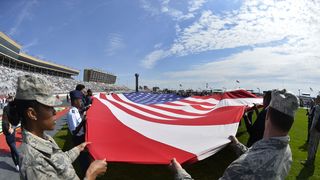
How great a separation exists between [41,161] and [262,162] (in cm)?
133

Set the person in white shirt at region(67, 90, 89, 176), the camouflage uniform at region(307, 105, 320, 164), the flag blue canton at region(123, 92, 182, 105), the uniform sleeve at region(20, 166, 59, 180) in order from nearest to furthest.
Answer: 1. the uniform sleeve at region(20, 166, 59, 180)
2. the person in white shirt at region(67, 90, 89, 176)
3. the camouflage uniform at region(307, 105, 320, 164)
4. the flag blue canton at region(123, 92, 182, 105)

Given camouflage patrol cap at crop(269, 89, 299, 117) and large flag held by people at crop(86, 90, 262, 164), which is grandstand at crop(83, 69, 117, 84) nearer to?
large flag held by people at crop(86, 90, 262, 164)

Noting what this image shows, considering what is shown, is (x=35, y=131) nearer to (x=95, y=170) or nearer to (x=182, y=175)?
(x=95, y=170)

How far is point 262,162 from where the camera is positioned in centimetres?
176

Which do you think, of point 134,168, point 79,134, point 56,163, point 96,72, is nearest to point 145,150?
point 79,134

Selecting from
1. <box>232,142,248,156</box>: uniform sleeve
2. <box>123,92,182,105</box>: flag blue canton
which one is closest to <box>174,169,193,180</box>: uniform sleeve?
<box>232,142,248,156</box>: uniform sleeve

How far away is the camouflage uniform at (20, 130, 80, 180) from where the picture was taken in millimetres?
1505

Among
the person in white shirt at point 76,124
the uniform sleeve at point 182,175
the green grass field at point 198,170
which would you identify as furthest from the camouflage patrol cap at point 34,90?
the green grass field at point 198,170

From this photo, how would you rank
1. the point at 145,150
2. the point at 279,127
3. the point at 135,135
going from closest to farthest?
1. the point at 279,127
2. the point at 145,150
3. the point at 135,135

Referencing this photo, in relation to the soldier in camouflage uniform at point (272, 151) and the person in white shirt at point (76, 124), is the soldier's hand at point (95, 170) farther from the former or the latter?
the person in white shirt at point (76, 124)

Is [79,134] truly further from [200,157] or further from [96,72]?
[96,72]

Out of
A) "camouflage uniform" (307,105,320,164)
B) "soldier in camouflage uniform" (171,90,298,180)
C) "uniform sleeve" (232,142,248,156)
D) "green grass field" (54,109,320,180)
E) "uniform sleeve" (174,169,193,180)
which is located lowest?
"green grass field" (54,109,320,180)

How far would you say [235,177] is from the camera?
1758 mm

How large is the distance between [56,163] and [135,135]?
7.61 feet
